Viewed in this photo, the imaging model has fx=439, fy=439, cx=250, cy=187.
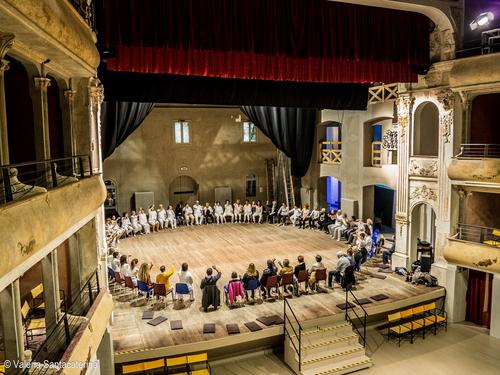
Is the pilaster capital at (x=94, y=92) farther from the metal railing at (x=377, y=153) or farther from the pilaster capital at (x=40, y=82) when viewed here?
the metal railing at (x=377, y=153)

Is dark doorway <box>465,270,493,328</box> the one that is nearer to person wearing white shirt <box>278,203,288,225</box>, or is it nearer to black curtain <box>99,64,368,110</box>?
black curtain <box>99,64,368,110</box>

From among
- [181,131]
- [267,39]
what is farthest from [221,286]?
[181,131]

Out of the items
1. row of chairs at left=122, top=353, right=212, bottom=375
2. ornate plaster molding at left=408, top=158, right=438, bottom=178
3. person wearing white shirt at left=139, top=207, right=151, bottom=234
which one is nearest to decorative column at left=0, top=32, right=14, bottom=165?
row of chairs at left=122, top=353, right=212, bottom=375

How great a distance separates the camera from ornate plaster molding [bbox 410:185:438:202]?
13828 millimetres

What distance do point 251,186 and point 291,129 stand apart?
14.4 feet

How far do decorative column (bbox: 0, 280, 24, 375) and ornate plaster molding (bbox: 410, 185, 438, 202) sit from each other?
11958 mm

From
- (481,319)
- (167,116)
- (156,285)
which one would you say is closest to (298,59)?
(156,285)

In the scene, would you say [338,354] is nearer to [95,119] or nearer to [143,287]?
[143,287]

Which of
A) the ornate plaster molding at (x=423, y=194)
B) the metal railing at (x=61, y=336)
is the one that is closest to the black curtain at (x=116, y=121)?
the metal railing at (x=61, y=336)

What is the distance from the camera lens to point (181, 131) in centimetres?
2208

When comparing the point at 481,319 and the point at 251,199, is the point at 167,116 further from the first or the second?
the point at 481,319

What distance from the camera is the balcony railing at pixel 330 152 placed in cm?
2073

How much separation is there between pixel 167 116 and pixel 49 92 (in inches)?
498

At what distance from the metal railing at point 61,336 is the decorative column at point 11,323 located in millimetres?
257
